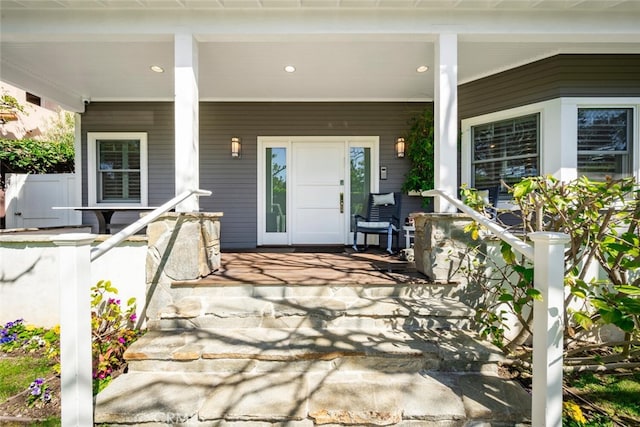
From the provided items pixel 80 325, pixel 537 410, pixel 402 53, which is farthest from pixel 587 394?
pixel 402 53

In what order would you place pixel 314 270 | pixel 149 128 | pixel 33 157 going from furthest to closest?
pixel 33 157 → pixel 149 128 → pixel 314 270

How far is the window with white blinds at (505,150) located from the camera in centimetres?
413

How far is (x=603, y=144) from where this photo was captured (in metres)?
3.89

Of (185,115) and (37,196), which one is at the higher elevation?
(185,115)

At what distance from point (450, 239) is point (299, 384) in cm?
169

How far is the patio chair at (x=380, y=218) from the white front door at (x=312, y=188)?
466 mm

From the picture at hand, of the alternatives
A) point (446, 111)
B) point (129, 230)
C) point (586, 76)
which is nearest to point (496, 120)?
point (586, 76)

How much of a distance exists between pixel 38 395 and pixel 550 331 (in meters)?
3.04

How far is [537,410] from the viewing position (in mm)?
1660

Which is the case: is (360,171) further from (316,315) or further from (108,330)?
(108,330)

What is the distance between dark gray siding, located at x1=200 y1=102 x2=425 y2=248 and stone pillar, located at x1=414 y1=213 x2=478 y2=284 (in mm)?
2673

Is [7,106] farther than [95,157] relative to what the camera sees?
Yes

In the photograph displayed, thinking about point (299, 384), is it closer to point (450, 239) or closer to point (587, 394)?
point (450, 239)

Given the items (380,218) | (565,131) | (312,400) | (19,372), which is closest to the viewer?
(312,400)
